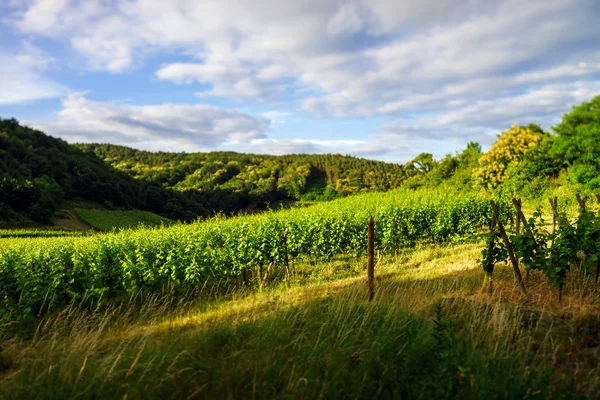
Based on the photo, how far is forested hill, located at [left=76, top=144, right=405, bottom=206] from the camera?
3238 inches

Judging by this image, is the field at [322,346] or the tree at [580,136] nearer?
the field at [322,346]

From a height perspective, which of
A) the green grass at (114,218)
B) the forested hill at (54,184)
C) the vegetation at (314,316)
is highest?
the forested hill at (54,184)

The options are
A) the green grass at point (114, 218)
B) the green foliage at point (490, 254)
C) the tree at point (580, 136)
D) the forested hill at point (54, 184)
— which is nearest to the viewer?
the green foliage at point (490, 254)

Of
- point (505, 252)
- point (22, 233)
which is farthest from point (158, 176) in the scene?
point (505, 252)

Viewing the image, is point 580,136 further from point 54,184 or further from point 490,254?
point 54,184

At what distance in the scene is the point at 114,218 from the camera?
59000mm

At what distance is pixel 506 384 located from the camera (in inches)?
119

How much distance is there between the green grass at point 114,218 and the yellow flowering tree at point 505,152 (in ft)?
138

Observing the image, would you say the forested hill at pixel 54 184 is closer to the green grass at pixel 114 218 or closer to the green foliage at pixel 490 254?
the green grass at pixel 114 218

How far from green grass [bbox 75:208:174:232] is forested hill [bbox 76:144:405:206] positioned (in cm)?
2023

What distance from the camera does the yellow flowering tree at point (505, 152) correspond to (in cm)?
3542

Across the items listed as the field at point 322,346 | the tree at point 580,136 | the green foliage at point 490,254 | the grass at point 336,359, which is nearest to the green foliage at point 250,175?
the tree at point 580,136

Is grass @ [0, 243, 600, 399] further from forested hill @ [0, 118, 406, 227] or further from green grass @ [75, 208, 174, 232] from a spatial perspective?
forested hill @ [0, 118, 406, 227]

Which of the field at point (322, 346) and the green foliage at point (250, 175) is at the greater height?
the green foliage at point (250, 175)
